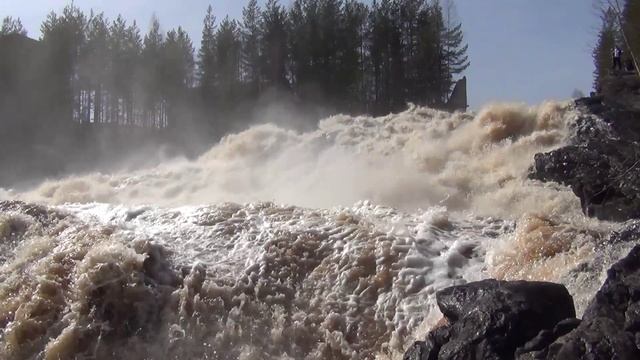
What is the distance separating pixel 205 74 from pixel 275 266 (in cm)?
3270

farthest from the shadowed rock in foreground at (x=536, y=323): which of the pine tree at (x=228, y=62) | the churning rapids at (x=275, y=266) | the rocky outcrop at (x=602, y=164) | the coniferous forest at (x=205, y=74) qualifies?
the pine tree at (x=228, y=62)

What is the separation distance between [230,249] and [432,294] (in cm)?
280

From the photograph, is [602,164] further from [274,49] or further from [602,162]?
[274,49]

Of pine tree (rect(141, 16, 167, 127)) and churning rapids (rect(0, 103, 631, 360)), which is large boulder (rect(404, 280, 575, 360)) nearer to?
churning rapids (rect(0, 103, 631, 360))

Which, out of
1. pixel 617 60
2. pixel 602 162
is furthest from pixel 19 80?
pixel 602 162

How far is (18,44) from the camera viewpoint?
1544 inches

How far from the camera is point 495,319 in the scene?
14.7 feet

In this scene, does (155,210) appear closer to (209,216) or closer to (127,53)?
(209,216)

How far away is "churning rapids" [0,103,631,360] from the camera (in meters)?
6.93

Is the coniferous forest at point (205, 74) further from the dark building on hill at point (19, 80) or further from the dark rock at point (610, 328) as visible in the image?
the dark rock at point (610, 328)

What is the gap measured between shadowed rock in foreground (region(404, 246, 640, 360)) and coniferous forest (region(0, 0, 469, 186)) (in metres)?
27.3

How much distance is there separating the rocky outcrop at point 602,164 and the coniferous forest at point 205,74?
1918 cm

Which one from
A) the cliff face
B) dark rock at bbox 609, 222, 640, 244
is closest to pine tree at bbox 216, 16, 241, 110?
the cliff face

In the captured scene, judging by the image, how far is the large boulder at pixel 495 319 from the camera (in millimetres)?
4371
